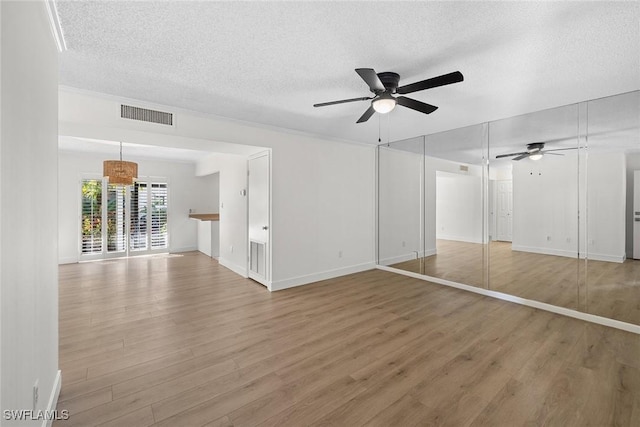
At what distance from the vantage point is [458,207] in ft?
15.5

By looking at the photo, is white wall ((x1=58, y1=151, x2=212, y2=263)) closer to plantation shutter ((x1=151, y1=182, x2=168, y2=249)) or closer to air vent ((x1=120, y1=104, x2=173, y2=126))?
plantation shutter ((x1=151, y1=182, x2=168, y2=249))

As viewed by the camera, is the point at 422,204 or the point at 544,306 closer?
the point at 544,306

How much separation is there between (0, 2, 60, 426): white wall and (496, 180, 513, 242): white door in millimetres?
4928

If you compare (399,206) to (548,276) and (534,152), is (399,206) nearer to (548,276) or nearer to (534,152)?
(534,152)

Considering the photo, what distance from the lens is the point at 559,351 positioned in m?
2.55

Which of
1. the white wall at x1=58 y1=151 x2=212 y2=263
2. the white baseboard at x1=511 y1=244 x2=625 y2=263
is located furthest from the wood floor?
the white wall at x1=58 y1=151 x2=212 y2=263

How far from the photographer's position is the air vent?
3107 millimetres

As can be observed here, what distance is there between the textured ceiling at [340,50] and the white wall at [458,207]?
139 cm

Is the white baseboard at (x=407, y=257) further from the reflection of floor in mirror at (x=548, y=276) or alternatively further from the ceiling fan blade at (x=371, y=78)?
the ceiling fan blade at (x=371, y=78)

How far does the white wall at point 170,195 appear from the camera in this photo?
6.32 meters

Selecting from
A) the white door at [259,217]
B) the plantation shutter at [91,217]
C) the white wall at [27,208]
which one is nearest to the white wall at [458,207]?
the white door at [259,217]

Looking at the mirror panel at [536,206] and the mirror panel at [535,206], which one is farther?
the mirror panel at [536,206]

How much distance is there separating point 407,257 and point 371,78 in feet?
12.8

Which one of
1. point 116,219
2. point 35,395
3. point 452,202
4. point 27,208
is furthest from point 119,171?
point 452,202
